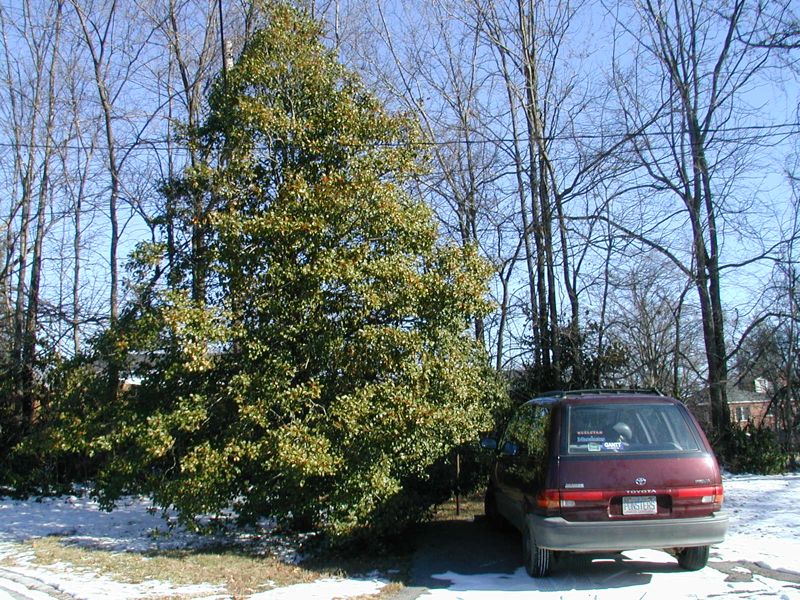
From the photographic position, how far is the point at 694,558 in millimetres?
6594

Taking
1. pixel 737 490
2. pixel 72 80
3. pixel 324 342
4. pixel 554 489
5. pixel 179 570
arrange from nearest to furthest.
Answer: pixel 554 489 < pixel 179 570 < pixel 324 342 < pixel 737 490 < pixel 72 80

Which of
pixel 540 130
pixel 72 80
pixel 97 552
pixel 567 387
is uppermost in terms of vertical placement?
pixel 72 80

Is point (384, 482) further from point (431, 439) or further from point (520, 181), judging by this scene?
point (520, 181)

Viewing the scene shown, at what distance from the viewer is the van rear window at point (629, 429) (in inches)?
252

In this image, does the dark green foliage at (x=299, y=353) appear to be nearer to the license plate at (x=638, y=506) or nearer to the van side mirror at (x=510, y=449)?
the van side mirror at (x=510, y=449)

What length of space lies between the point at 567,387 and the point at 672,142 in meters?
6.19

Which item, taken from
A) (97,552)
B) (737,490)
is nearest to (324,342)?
(97,552)

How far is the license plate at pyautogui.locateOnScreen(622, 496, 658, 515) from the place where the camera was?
612cm

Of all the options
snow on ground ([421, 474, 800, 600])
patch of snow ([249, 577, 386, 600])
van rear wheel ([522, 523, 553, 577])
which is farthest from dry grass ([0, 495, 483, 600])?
van rear wheel ([522, 523, 553, 577])

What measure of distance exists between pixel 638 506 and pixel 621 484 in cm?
23

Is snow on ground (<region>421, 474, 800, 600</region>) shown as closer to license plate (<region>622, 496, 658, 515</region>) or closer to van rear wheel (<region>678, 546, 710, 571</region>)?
van rear wheel (<region>678, 546, 710, 571</region>)

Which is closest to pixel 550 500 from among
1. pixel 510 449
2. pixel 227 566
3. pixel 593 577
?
pixel 593 577

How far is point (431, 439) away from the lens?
831cm

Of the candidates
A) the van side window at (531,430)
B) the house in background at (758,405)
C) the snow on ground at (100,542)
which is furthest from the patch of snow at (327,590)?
the house in background at (758,405)
